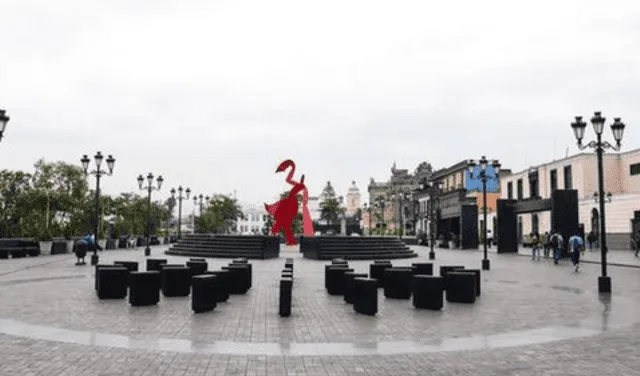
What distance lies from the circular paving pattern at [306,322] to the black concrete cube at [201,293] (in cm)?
22

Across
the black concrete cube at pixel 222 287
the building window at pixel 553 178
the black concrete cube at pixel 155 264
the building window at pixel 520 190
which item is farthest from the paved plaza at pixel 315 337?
the building window at pixel 520 190

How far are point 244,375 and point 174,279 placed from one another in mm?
7824

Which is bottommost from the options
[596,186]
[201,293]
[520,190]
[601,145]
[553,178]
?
[201,293]

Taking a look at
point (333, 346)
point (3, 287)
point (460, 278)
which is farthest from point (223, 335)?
point (3, 287)

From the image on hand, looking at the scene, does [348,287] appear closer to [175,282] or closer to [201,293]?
[201,293]

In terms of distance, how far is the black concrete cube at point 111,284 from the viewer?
518 inches

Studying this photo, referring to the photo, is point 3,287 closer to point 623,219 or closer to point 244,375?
point 244,375

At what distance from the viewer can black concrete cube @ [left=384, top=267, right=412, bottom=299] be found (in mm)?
14023

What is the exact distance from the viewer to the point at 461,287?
13.3 meters

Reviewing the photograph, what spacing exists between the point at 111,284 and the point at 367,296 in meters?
6.38

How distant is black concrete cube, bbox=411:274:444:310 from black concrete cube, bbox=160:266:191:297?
590 centimetres

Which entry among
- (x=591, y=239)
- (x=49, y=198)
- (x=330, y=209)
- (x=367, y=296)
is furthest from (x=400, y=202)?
(x=367, y=296)

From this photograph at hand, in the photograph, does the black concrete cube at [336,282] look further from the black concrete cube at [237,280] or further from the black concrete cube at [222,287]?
the black concrete cube at [222,287]

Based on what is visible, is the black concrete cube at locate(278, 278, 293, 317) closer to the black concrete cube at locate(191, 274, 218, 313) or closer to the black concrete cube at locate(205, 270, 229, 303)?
the black concrete cube at locate(191, 274, 218, 313)
